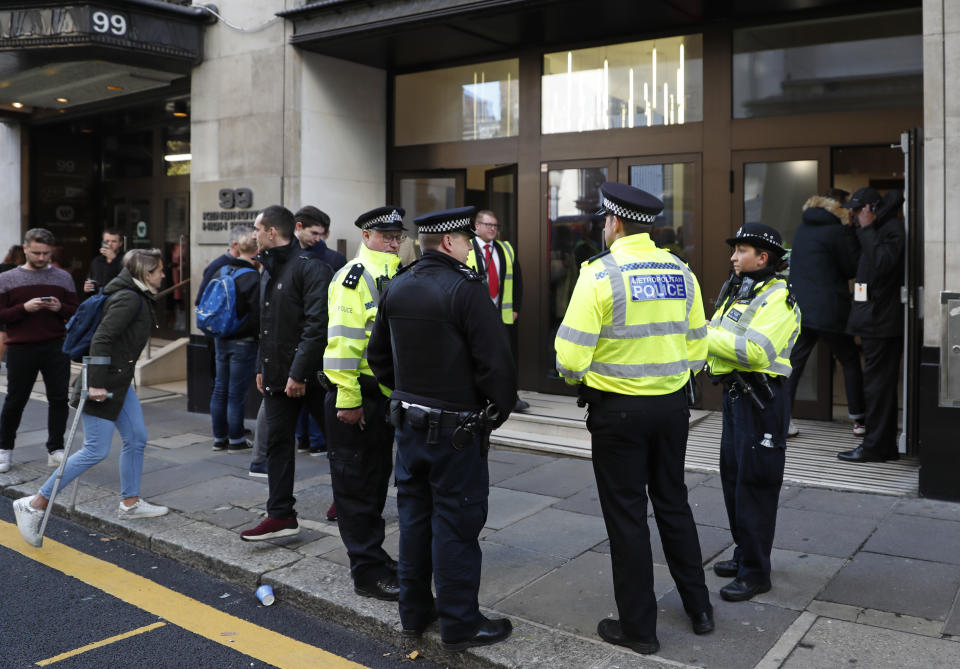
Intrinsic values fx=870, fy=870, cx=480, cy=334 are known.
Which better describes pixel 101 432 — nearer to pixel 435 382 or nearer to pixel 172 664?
pixel 172 664

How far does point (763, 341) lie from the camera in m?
4.22

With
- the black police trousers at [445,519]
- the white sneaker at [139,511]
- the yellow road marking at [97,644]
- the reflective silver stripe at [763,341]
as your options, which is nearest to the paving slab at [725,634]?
the black police trousers at [445,519]

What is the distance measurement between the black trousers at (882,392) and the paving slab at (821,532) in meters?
1.47

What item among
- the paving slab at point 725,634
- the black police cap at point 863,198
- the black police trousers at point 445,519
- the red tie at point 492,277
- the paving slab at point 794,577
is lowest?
the paving slab at point 725,634

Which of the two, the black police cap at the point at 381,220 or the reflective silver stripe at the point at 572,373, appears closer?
the reflective silver stripe at the point at 572,373

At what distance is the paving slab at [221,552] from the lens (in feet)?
16.3

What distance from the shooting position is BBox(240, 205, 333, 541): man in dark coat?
17.2 feet

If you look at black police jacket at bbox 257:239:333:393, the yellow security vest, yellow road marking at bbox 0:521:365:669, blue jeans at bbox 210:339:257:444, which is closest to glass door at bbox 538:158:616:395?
the yellow security vest

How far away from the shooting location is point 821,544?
5109mm

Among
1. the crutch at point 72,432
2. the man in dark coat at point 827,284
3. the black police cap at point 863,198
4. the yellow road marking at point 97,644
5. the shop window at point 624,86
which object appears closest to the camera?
the yellow road marking at point 97,644

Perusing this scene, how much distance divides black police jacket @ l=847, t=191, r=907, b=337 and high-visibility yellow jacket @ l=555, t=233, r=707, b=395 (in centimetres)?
367

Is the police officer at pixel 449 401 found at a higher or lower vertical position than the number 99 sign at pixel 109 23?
lower

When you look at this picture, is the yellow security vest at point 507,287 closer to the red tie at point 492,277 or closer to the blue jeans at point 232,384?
the red tie at point 492,277

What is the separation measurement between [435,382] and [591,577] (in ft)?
5.17
